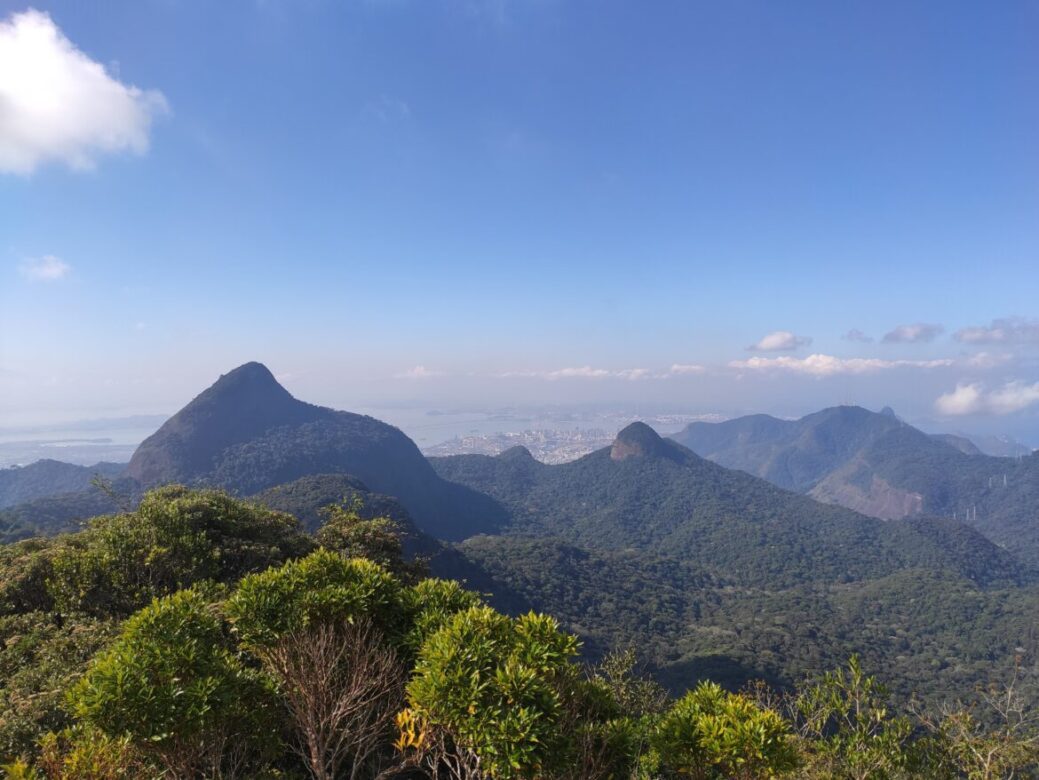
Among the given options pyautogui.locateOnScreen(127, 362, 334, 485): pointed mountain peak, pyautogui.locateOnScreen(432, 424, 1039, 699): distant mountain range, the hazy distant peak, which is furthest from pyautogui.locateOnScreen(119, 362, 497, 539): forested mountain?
the hazy distant peak

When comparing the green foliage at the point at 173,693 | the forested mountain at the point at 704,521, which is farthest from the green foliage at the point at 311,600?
the forested mountain at the point at 704,521

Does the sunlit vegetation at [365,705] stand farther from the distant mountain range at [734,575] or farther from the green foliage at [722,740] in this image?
the distant mountain range at [734,575]

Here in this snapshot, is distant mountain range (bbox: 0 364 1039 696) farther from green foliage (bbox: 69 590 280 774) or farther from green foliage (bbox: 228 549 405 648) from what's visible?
green foliage (bbox: 69 590 280 774)

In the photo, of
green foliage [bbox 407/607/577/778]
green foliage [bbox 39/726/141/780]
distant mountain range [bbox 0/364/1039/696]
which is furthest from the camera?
distant mountain range [bbox 0/364/1039/696]

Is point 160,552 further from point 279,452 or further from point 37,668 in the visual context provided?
point 279,452

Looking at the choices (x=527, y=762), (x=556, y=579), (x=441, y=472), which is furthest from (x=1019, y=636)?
(x=441, y=472)

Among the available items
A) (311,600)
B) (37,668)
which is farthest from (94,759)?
(37,668)
